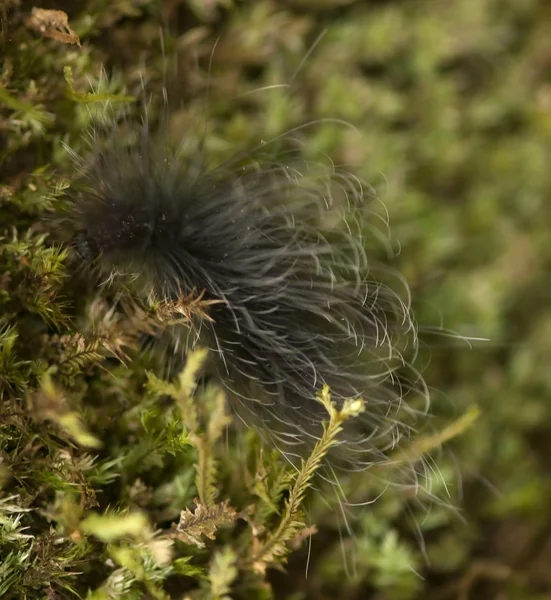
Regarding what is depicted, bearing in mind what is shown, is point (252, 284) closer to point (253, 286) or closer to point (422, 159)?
point (253, 286)

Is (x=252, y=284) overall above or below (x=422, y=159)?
above

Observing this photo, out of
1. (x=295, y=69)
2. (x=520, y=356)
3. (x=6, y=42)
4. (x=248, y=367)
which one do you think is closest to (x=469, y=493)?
(x=520, y=356)

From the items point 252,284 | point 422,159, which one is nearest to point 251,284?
point 252,284
